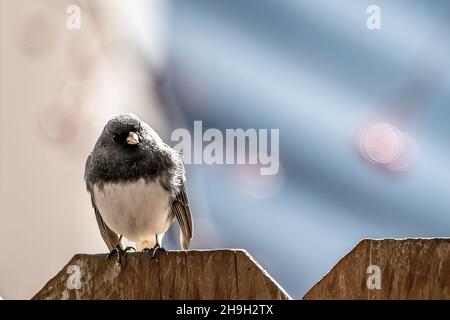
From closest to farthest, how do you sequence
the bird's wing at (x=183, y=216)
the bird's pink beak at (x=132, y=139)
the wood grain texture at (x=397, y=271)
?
the wood grain texture at (x=397, y=271), the bird's pink beak at (x=132, y=139), the bird's wing at (x=183, y=216)

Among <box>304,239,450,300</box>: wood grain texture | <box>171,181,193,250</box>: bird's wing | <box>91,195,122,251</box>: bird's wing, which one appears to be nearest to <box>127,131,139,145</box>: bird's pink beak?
<box>171,181,193,250</box>: bird's wing

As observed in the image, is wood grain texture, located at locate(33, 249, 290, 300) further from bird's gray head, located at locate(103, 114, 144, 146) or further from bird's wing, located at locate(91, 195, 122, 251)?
bird's wing, located at locate(91, 195, 122, 251)

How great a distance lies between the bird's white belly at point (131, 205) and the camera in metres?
2.91

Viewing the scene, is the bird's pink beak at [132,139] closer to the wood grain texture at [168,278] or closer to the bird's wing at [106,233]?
the bird's wing at [106,233]

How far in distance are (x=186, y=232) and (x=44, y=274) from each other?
0.60m

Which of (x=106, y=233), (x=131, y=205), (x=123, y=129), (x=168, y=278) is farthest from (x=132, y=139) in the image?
(x=168, y=278)

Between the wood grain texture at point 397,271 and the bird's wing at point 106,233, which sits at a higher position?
the wood grain texture at point 397,271

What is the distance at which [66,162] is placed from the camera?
3293 millimetres

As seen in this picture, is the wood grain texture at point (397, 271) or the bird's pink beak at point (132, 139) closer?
the wood grain texture at point (397, 271)

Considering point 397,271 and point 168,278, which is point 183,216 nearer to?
point 168,278

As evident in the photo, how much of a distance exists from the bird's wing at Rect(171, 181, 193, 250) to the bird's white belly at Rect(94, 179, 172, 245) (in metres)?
0.04

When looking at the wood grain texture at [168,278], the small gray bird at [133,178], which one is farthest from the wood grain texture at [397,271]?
the small gray bird at [133,178]

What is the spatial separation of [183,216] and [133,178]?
22 centimetres
